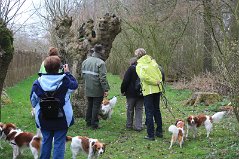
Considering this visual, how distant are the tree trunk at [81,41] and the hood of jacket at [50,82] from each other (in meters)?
6.07

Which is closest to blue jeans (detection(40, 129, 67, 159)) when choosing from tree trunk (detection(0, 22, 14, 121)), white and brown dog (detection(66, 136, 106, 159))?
white and brown dog (detection(66, 136, 106, 159))

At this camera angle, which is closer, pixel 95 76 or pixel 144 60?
pixel 144 60

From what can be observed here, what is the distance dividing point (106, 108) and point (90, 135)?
7.42 feet

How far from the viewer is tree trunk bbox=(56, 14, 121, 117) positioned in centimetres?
1241

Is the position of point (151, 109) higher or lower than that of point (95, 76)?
lower

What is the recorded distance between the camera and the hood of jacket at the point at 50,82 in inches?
243

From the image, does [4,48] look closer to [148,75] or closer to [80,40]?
[148,75]

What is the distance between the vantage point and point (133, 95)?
11.1m

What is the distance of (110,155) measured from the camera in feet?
27.9

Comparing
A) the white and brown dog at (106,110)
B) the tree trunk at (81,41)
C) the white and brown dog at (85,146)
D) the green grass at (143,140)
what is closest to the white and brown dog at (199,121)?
the green grass at (143,140)

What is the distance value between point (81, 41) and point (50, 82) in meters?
6.66

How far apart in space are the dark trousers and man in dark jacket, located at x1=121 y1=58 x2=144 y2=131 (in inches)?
32.6

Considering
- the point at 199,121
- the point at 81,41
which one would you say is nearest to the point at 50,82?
the point at 199,121

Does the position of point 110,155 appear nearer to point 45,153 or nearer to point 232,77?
point 45,153
